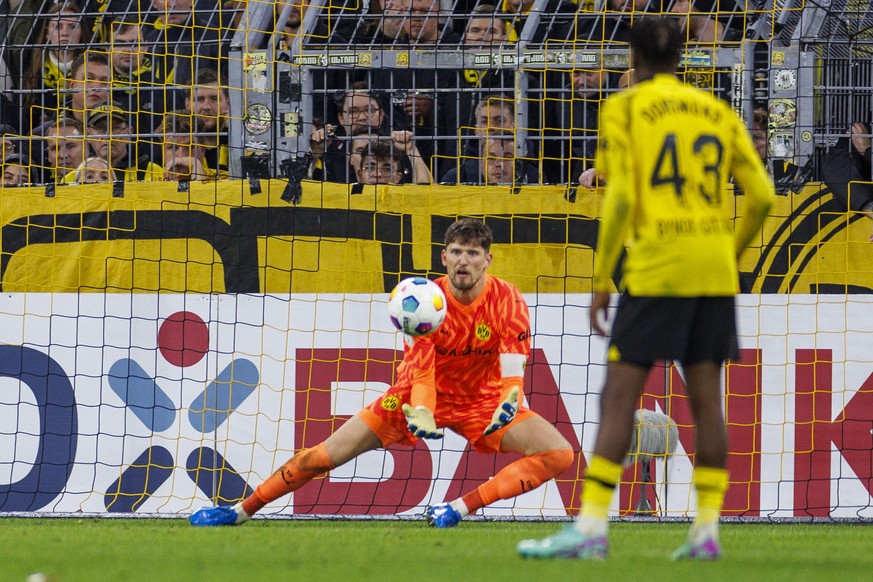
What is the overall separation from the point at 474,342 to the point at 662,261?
105 inches

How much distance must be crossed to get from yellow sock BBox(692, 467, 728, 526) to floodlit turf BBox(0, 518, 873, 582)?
0.50ft

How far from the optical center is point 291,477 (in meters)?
6.63

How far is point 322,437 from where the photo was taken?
8031 millimetres

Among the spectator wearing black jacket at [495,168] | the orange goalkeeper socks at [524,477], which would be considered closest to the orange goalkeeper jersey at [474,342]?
the orange goalkeeper socks at [524,477]

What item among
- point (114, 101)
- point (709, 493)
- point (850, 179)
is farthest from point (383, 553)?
point (114, 101)

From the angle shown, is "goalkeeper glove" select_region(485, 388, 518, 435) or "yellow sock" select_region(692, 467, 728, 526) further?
"goalkeeper glove" select_region(485, 388, 518, 435)

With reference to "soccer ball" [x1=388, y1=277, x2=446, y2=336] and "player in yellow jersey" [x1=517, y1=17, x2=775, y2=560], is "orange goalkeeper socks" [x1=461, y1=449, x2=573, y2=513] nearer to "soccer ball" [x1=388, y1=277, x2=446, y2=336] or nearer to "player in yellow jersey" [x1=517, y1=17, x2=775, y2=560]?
"soccer ball" [x1=388, y1=277, x2=446, y2=336]

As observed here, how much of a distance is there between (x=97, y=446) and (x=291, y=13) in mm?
3087

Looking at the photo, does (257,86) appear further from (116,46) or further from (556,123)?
(556,123)

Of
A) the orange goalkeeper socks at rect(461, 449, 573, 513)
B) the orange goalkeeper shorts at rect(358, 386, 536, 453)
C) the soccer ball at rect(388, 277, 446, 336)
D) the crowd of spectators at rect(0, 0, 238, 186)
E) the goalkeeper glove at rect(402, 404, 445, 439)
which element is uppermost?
the crowd of spectators at rect(0, 0, 238, 186)

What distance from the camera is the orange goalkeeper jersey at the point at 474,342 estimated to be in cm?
661

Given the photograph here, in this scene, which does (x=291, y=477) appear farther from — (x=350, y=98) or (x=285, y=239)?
(x=350, y=98)

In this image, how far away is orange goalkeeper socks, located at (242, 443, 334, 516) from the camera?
6.59 metres

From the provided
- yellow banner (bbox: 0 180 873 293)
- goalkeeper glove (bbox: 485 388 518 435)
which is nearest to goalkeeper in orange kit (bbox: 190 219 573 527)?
goalkeeper glove (bbox: 485 388 518 435)
